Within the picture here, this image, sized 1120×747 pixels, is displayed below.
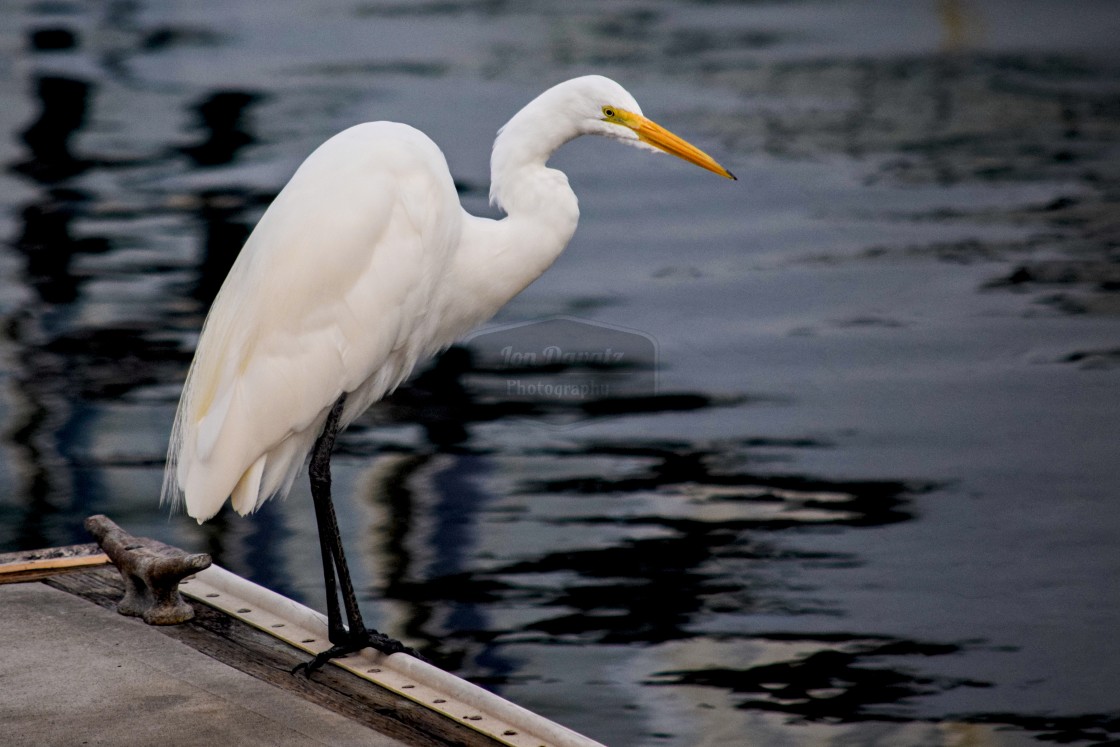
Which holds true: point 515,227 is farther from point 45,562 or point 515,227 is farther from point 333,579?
point 45,562

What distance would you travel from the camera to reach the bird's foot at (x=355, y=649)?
3027 mm

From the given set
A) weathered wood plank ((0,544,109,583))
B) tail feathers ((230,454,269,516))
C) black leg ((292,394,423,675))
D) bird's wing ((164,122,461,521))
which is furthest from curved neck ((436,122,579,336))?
weathered wood plank ((0,544,109,583))

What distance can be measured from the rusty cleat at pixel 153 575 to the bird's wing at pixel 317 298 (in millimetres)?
144

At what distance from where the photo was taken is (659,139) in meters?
3.44

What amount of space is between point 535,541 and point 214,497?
158 centimetres

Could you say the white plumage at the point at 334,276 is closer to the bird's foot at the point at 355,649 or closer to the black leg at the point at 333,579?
the black leg at the point at 333,579

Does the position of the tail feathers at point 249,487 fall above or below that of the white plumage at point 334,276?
below

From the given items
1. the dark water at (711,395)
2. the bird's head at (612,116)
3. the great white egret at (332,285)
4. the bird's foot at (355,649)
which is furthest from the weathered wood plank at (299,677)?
the bird's head at (612,116)

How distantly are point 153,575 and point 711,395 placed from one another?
3137 mm

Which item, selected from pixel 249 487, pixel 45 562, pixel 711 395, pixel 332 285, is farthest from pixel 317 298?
pixel 711 395

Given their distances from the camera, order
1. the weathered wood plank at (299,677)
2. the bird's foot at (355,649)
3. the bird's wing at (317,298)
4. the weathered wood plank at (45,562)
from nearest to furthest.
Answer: the weathered wood plank at (299,677) < the bird's foot at (355,649) < the bird's wing at (317,298) < the weathered wood plank at (45,562)

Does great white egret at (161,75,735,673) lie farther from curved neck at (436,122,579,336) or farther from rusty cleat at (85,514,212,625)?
rusty cleat at (85,514,212,625)

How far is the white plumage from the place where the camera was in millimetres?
3322

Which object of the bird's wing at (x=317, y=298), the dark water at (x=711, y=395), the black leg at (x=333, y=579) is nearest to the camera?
the black leg at (x=333, y=579)
